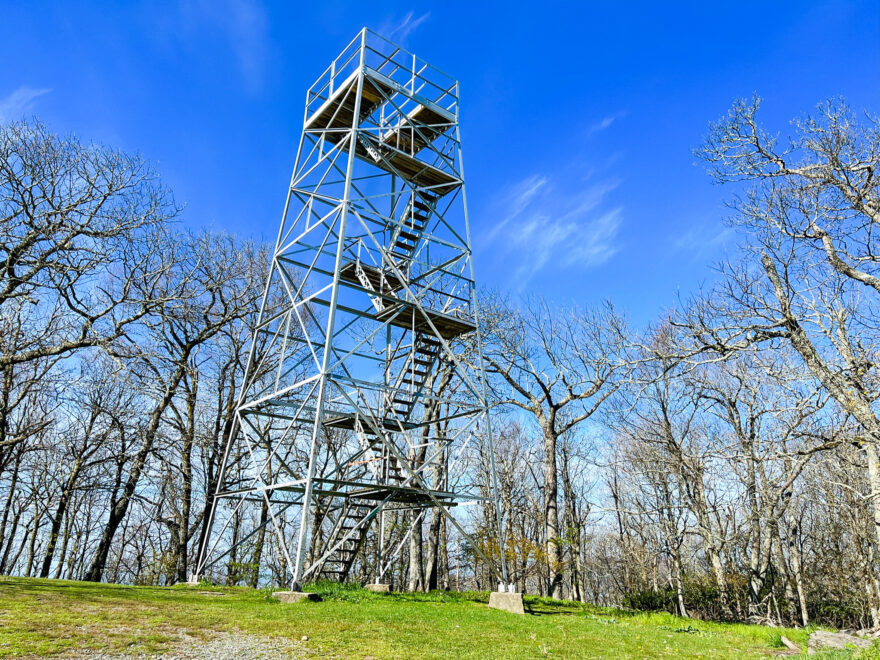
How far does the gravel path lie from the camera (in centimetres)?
510

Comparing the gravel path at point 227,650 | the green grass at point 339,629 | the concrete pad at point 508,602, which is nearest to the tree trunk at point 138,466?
the green grass at point 339,629

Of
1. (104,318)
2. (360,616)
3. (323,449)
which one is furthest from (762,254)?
(323,449)

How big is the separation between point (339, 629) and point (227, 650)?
5.77 feet

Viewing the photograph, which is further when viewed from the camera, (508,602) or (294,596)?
(508,602)

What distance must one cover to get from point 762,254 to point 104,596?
14101 millimetres

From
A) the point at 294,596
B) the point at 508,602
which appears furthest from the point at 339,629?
the point at 508,602

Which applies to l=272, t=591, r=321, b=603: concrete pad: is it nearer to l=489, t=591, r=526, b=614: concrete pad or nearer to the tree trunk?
l=489, t=591, r=526, b=614: concrete pad

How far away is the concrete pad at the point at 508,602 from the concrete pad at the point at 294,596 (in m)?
3.75

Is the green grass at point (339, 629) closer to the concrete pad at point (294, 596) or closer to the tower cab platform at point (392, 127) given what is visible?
the concrete pad at point (294, 596)

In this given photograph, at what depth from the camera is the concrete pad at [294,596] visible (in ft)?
30.4

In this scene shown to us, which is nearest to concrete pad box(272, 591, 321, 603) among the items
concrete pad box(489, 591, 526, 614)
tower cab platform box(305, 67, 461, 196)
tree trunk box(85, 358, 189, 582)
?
concrete pad box(489, 591, 526, 614)

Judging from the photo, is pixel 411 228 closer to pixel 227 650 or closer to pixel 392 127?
pixel 392 127

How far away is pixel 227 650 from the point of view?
5523 mm

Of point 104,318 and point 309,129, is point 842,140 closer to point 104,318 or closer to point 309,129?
point 309,129
